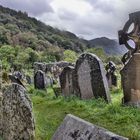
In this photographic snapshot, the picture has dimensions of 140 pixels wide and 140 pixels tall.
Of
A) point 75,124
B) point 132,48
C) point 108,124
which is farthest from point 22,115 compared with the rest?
point 132,48

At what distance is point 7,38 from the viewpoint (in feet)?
388

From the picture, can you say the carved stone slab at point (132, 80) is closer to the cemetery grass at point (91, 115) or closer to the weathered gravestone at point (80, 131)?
the cemetery grass at point (91, 115)

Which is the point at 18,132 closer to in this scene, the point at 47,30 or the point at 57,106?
the point at 57,106

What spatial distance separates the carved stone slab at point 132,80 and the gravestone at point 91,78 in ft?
3.88

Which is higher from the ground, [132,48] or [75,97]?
[132,48]

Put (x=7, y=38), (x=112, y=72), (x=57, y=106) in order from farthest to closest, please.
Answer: (x=7, y=38)
(x=112, y=72)
(x=57, y=106)

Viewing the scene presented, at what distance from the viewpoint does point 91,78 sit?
16.4 metres

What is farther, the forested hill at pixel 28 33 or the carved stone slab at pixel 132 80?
the forested hill at pixel 28 33

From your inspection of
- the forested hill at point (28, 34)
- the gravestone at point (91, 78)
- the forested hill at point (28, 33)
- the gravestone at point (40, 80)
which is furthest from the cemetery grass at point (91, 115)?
the forested hill at point (28, 33)

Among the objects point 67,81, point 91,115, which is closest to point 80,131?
point 91,115

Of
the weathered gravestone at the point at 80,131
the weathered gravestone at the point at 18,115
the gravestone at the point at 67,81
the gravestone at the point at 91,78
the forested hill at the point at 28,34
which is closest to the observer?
the weathered gravestone at the point at 80,131

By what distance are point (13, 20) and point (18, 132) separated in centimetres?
14811

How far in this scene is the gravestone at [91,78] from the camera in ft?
52.7

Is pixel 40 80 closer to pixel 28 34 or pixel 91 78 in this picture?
pixel 91 78
